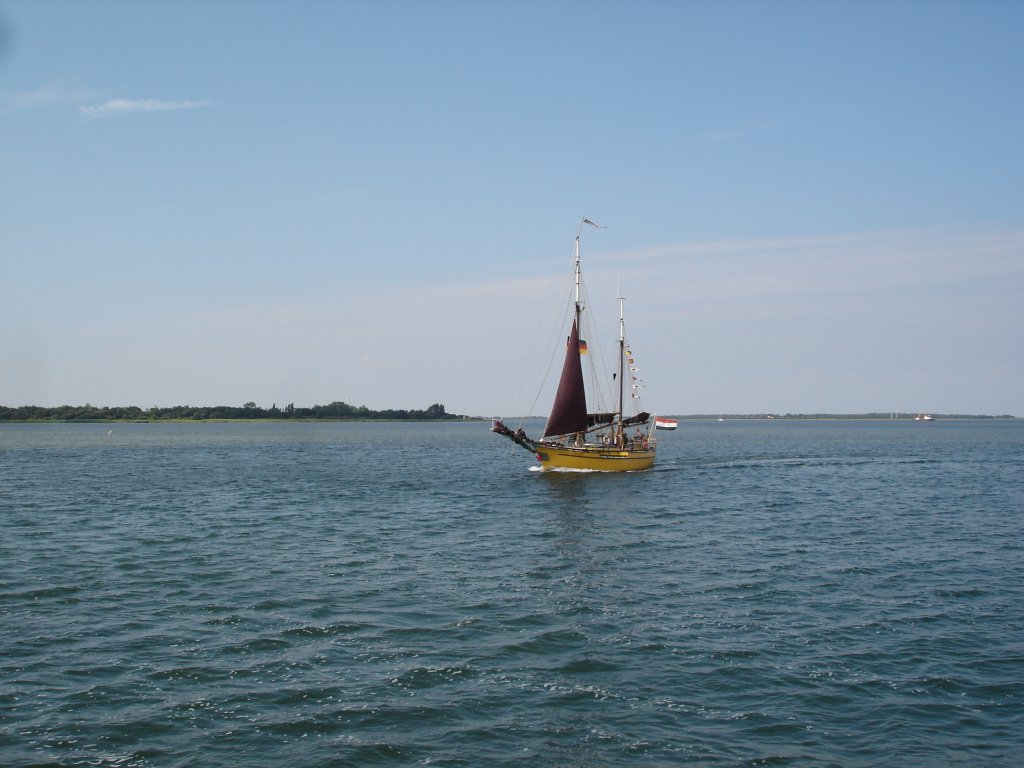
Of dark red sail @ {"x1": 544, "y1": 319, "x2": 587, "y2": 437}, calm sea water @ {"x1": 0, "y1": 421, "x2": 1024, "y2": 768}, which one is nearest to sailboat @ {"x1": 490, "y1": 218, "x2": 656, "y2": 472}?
dark red sail @ {"x1": 544, "y1": 319, "x2": 587, "y2": 437}

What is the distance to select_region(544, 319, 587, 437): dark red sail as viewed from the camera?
67688 mm

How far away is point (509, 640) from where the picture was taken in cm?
1933

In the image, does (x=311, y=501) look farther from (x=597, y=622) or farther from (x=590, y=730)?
(x=590, y=730)

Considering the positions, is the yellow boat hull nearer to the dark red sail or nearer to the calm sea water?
the dark red sail

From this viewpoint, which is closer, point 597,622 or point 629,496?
point 597,622

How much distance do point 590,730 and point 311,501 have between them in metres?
39.8

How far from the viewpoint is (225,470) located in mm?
80188

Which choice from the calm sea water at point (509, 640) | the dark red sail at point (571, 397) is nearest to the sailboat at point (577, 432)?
the dark red sail at point (571, 397)

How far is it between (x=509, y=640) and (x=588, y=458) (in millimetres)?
51283

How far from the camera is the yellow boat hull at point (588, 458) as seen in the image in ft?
227

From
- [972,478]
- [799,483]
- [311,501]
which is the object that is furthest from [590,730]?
[972,478]

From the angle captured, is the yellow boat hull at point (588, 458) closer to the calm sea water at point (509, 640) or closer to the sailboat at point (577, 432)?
the sailboat at point (577, 432)

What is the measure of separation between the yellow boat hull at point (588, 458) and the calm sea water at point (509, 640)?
26.6m

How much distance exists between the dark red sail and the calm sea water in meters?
26.3
